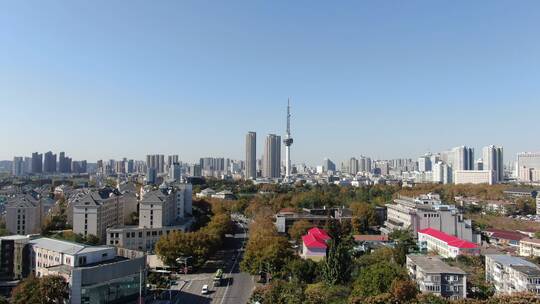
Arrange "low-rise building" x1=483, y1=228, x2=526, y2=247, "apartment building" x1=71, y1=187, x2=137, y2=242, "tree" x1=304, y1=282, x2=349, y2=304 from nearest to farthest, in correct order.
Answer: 1. "tree" x1=304, y1=282, x2=349, y2=304
2. "apartment building" x1=71, y1=187, x2=137, y2=242
3. "low-rise building" x1=483, y1=228, x2=526, y2=247

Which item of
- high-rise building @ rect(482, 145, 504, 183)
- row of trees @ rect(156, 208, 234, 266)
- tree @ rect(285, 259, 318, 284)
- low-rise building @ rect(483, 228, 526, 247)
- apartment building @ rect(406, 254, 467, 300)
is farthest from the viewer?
high-rise building @ rect(482, 145, 504, 183)

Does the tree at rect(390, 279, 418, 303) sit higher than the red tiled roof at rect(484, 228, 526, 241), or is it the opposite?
the tree at rect(390, 279, 418, 303)

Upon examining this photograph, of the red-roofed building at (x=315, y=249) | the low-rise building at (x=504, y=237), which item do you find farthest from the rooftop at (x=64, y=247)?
the low-rise building at (x=504, y=237)

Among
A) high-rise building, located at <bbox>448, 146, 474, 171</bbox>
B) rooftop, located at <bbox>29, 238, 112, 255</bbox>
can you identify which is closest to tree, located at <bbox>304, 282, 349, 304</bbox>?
rooftop, located at <bbox>29, 238, 112, 255</bbox>

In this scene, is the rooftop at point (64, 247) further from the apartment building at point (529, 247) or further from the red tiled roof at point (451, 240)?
the apartment building at point (529, 247)

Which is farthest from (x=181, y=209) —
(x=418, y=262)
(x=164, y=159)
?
(x=164, y=159)

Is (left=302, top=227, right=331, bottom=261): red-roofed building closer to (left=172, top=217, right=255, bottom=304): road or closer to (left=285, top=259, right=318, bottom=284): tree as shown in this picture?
(left=285, top=259, right=318, bottom=284): tree
